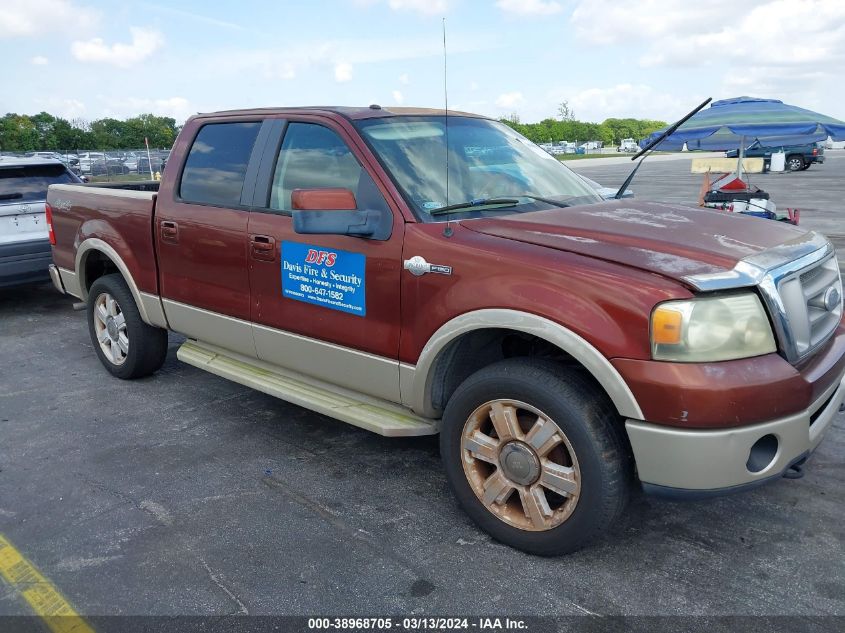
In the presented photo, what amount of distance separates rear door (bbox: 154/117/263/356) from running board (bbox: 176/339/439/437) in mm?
106

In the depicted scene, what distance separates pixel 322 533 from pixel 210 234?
6.27ft

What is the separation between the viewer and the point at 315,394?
12.2ft

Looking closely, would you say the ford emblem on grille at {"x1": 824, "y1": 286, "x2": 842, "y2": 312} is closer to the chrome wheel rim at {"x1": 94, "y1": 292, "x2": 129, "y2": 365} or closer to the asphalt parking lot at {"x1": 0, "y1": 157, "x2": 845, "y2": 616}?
the asphalt parking lot at {"x1": 0, "y1": 157, "x2": 845, "y2": 616}

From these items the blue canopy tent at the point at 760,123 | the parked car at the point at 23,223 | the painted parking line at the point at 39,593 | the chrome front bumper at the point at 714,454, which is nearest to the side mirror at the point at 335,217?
the chrome front bumper at the point at 714,454

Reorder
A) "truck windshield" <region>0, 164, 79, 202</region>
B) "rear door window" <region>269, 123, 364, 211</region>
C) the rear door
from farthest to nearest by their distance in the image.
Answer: "truck windshield" <region>0, 164, 79, 202</region> → the rear door → "rear door window" <region>269, 123, 364, 211</region>

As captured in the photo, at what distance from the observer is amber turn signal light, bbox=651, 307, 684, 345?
2.48m

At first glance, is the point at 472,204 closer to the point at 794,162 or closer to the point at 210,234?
the point at 210,234

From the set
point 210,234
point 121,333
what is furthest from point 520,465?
point 121,333

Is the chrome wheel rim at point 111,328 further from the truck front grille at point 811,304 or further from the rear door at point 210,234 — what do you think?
the truck front grille at point 811,304

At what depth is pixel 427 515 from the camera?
11.0 feet

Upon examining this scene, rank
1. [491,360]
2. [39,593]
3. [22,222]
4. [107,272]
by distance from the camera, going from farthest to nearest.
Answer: [22,222] < [107,272] < [491,360] < [39,593]

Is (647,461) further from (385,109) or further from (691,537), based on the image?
(385,109)

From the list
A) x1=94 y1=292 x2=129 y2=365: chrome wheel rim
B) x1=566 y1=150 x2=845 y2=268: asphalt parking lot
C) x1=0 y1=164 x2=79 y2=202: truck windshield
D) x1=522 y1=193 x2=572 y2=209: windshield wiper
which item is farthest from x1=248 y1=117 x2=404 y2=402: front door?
x1=566 y1=150 x2=845 y2=268: asphalt parking lot

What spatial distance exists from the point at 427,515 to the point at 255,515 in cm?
81
